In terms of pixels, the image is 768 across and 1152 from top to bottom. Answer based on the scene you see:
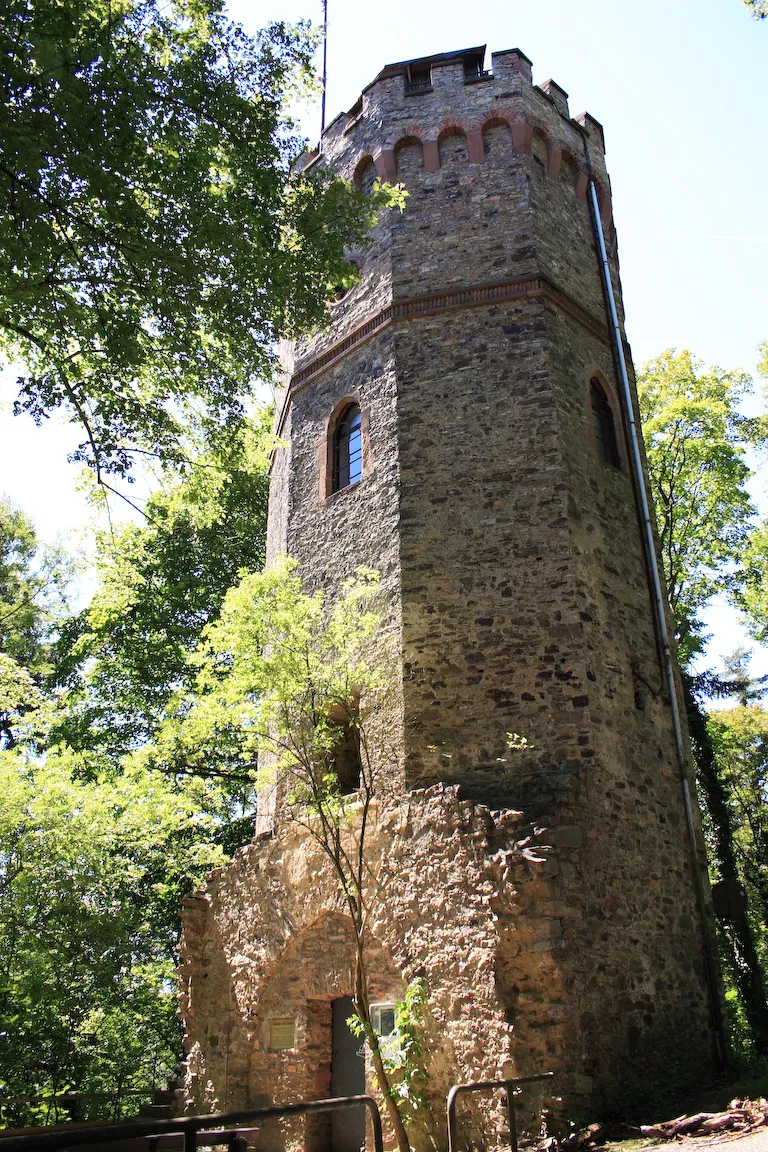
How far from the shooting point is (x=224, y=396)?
9.34 m

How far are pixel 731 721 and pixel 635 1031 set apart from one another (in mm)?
15129

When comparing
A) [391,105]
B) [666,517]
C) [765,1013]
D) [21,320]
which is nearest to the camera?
[21,320]

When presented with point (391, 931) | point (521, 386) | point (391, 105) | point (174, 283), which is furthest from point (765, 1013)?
point (391, 105)

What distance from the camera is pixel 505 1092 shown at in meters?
7.64

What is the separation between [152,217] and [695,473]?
13953 mm

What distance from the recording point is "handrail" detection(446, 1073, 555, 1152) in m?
6.70

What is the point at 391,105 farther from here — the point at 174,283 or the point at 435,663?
the point at 435,663

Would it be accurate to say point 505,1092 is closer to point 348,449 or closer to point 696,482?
point 348,449

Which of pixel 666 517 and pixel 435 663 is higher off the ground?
pixel 666 517

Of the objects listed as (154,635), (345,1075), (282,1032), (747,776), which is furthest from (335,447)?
(747,776)

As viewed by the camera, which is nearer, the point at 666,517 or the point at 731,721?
the point at 666,517

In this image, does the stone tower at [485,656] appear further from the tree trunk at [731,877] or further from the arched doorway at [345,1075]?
the tree trunk at [731,877]

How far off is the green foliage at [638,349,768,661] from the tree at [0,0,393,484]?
439 inches

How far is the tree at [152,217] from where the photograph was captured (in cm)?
694
